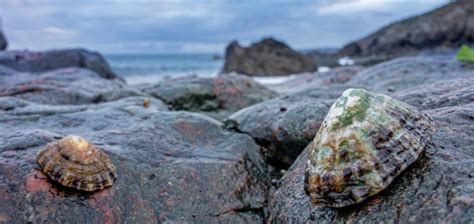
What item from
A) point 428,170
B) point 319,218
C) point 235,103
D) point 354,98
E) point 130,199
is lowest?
point 235,103

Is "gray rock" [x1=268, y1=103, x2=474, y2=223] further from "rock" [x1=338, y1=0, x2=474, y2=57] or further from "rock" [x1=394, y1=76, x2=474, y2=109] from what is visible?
"rock" [x1=338, y1=0, x2=474, y2=57]

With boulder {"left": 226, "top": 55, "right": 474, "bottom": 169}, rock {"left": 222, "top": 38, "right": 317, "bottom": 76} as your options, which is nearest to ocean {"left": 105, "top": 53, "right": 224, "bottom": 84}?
rock {"left": 222, "top": 38, "right": 317, "bottom": 76}

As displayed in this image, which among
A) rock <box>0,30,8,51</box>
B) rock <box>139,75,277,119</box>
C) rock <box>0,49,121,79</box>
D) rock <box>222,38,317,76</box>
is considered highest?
rock <box>139,75,277,119</box>

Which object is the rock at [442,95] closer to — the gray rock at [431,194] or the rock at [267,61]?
the gray rock at [431,194]

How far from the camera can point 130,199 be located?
2.83m

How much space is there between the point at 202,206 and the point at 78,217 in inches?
32.8

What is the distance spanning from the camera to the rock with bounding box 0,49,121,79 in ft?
46.8

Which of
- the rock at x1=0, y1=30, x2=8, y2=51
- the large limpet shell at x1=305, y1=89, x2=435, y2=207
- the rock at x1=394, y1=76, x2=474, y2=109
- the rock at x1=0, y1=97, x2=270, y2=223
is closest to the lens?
the large limpet shell at x1=305, y1=89, x2=435, y2=207

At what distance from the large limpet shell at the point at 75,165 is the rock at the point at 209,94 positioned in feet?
10.2

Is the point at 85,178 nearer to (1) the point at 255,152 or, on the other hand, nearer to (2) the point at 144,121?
(2) the point at 144,121

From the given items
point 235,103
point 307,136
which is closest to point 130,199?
point 307,136

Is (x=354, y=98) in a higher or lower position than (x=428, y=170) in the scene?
higher

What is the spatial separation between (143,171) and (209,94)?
11.0ft

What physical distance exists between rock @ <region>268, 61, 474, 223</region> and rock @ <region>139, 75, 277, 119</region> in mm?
3455
